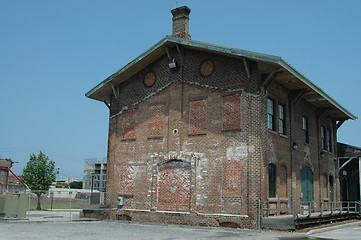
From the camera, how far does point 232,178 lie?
18547mm

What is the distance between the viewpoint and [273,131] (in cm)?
1994

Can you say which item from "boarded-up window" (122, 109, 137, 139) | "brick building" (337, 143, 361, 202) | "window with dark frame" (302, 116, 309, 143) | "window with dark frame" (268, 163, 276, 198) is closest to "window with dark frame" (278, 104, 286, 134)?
"window with dark frame" (268, 163, 276, 198)

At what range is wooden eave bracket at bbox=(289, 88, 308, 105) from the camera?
21670 mm

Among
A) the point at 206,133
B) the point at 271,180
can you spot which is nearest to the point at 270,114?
the point at 271,180

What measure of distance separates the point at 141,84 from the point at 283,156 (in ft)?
29.5

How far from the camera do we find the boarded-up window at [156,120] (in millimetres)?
21516

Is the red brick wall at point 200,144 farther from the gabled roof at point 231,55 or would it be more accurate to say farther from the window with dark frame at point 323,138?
the window with dark frame at point 323,138

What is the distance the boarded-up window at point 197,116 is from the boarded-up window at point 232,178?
2.37 meters

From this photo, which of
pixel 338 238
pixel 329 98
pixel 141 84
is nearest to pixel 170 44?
pixel 141 84

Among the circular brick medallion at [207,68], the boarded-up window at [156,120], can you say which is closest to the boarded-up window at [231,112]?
the circular brick medallion at [207,68]

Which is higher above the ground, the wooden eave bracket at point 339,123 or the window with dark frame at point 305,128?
the wooden eave bracket at point 339,123

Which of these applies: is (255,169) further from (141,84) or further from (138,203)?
(141,84)

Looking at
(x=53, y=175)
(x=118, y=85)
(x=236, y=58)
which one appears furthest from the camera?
(x=53, y=175)

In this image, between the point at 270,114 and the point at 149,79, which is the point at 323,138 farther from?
the point at 149,79
